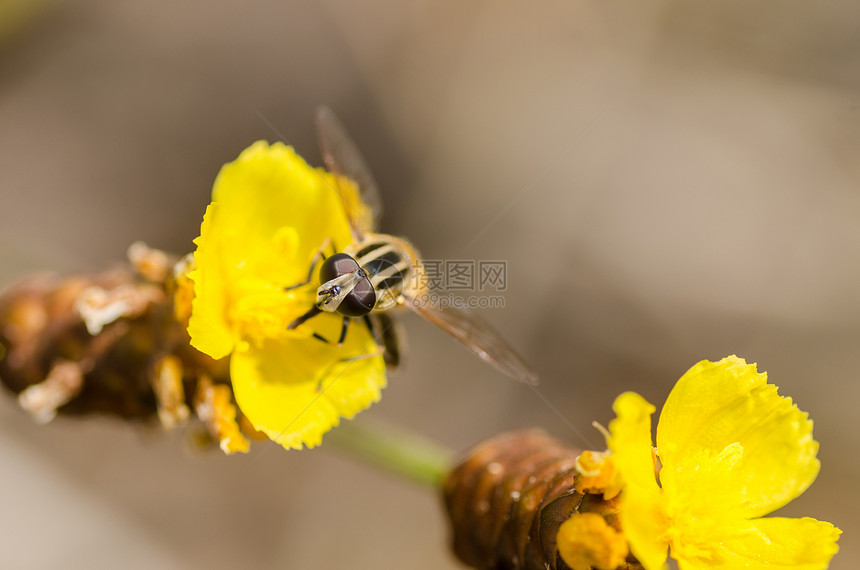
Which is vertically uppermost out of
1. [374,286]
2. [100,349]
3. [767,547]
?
[374,286]

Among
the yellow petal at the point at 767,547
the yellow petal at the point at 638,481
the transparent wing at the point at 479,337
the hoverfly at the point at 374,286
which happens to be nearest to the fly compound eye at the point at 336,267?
the hoverfly at the point at 374,286

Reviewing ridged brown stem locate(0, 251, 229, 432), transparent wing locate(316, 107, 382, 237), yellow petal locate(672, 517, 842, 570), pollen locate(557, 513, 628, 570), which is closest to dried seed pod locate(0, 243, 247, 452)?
ridged brown stem locate(0, 251, 229, 432)

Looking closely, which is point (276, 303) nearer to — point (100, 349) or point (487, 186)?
point (100, 349)

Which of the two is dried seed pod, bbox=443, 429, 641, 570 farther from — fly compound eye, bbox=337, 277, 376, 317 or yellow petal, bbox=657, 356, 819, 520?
fly compound eye, bbox=337, 277, 376, 317

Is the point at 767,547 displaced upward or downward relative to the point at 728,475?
downward

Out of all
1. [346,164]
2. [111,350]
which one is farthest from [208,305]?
[346,164]

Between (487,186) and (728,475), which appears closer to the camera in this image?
(728,475)

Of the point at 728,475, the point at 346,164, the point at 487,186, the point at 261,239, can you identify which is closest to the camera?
the point at 728,475
